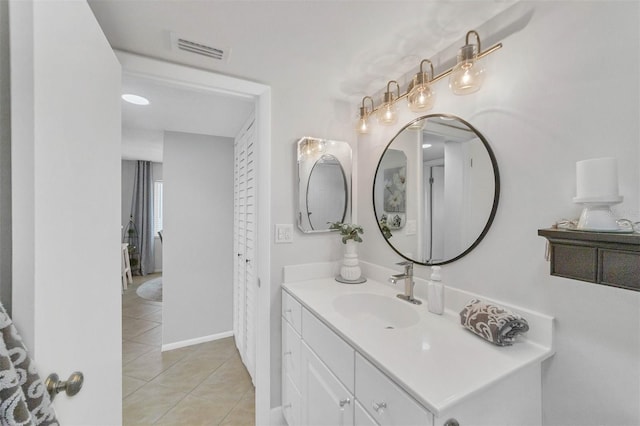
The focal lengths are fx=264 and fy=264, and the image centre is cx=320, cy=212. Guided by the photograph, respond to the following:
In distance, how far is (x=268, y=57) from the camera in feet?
4.40

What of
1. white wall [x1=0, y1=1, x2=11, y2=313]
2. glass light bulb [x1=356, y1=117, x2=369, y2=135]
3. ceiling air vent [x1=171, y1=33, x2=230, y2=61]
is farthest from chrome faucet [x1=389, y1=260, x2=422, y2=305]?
ceiling air vent [x1=171, y1=33, x2=230, y2=61]

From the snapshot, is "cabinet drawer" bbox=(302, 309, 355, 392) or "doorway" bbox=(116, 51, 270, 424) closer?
"cabinet drawer" bbox=(302, 309, 355, 392)

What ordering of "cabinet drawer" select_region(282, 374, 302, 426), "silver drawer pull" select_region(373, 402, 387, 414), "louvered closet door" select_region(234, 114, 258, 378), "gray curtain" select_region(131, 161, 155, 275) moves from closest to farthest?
1. "silver drawer pull" select_region(373, 402, 387, 414)
2. "cabinet drawer" select_region(282, 374, 302, 426)
3. "louvered closet door" select_region(234, 114, 258, 378)
4. "gray curtain" select_region(131, 161, 155, 275)

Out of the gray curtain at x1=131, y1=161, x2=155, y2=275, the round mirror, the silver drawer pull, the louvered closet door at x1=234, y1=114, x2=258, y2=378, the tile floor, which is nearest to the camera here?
the silver drawer pull

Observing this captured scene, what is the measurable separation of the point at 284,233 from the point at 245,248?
0.69 meters

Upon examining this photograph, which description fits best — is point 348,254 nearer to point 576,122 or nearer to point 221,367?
point 576,122

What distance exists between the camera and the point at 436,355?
2.79 feet

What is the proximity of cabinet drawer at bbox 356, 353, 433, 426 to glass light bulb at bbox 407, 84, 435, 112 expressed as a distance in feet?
3.73

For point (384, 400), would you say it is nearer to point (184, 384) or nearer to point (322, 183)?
point (322, 183)

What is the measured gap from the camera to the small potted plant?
1662 mm

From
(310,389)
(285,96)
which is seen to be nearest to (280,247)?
(310,389)

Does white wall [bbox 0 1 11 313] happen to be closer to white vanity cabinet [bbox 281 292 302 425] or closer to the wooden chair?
white vanity cabinet [bbox 281 292 302 425]

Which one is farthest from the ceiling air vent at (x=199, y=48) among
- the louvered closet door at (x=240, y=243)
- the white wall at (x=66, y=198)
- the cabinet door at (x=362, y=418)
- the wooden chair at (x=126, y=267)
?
the wooden chair at (x=126, y=267)

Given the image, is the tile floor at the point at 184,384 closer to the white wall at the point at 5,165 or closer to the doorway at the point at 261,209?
the doorway at the point at 261,209
